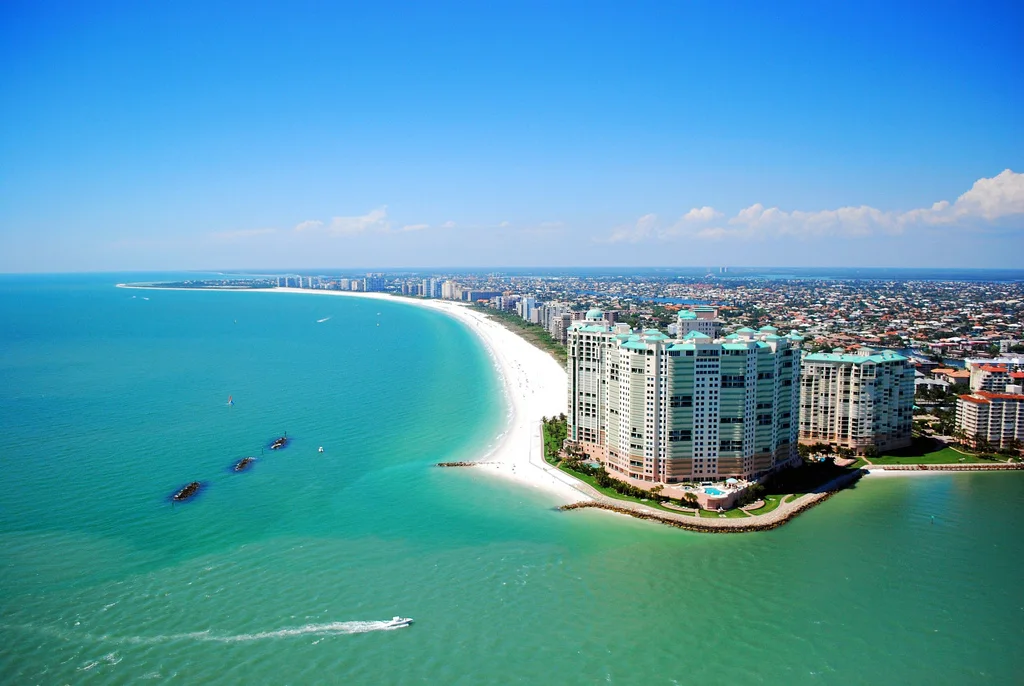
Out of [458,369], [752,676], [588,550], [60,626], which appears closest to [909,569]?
[752,676]

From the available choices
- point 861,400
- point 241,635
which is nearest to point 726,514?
point 861,400

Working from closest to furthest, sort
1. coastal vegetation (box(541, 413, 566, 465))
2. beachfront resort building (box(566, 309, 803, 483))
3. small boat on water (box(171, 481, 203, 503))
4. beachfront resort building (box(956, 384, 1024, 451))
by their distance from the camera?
small boat on water (box(171, 481, 203, 503)), beachfront resort building (box(566, 309, 803, 483)), coastal vegetation (box(541, 413, 566, 465)), beachfront resort building (box(956, 384, 1024, 451))

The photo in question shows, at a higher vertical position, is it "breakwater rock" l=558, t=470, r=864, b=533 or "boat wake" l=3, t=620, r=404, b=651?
"breakwater rock" l=558, t=470, r=864, b=533

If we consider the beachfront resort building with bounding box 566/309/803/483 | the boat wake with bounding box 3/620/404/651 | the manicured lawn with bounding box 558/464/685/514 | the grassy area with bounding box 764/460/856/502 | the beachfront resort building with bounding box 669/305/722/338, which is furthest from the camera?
the beachfront resort building with bounding box 669/305/722/338

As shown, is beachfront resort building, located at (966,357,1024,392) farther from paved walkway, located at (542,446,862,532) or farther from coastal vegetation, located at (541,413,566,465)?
coastal vegetation, located at (541,413,566,465)

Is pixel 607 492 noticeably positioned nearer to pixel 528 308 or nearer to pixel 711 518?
pixel 711 518

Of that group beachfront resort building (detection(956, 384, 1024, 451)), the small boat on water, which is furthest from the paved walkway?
the small boat on water

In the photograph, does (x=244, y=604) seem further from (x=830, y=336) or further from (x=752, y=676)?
(x=830, y=336)
